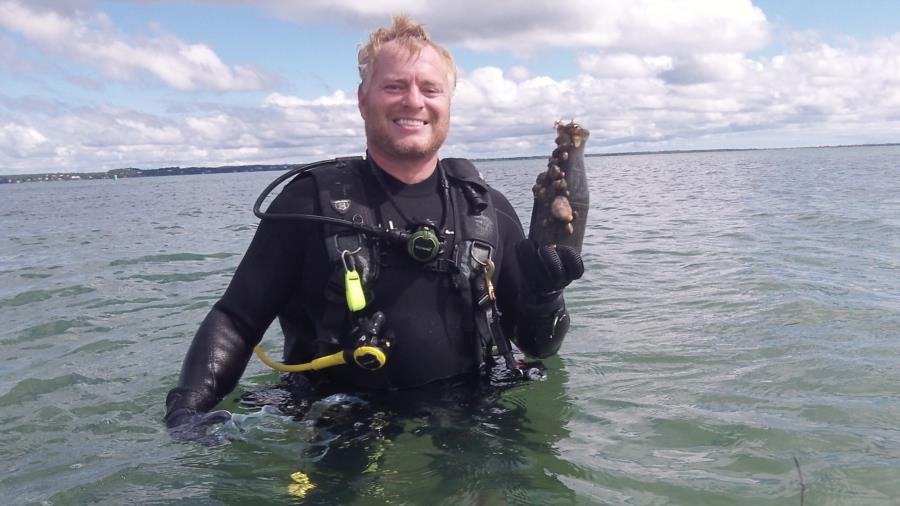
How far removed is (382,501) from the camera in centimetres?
325

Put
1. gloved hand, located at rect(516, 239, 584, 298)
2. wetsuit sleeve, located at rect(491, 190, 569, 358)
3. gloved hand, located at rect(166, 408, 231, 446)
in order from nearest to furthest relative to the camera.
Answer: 1. gloved hand, located at rect(166, 408, 231, 446)
2. gloved hand, located at rect(516, 239, 584, 298)
3. wetsuit sleeve, located at rect(491, 190, 569, 358)

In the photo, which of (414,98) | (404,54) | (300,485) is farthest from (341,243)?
(300,485)

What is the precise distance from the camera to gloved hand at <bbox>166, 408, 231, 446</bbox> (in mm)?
3105

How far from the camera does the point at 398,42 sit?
3.77 meters

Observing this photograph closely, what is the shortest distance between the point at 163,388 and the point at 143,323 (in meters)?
2.59

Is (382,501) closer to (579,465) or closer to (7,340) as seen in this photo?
(579,465)

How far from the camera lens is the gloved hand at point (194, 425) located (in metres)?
3.11

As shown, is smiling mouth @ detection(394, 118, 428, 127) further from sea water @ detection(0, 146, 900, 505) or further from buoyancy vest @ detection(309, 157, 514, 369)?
sea water @ detection(0, 146, 900, 505)

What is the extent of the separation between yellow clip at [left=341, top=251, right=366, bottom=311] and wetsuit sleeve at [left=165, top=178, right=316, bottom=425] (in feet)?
1.13

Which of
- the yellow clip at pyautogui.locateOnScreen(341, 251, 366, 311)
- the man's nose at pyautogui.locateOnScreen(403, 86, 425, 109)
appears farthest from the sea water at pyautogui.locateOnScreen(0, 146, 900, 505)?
the man's nose at pyautogui.locateOnScreen(403, 86, 425, 109)

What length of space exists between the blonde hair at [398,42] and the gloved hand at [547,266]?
1075 mm

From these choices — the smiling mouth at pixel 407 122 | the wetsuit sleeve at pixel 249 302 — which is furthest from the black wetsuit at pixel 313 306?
the smiling mouth at pixel 407 122

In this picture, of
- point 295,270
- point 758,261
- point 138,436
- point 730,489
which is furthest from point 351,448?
point 758,261

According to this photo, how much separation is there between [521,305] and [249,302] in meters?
1.58
